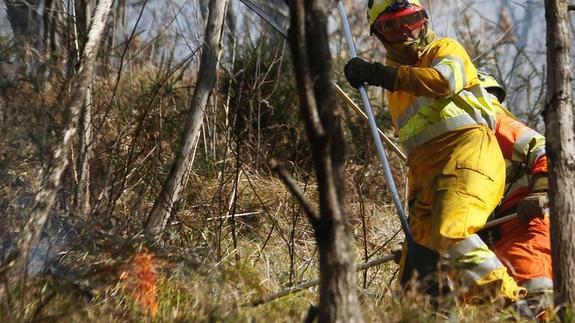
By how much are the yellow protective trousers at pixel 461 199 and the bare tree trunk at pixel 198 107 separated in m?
1.50

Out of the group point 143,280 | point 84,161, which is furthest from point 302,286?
point 84,161

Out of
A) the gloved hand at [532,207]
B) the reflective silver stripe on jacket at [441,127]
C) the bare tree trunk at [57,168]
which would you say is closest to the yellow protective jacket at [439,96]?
the reflective silver stripe on jacket at [441,127]

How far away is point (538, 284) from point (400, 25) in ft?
4.82

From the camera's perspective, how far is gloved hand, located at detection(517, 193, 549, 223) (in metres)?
5.09

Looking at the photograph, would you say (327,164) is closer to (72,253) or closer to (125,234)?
(72,253)

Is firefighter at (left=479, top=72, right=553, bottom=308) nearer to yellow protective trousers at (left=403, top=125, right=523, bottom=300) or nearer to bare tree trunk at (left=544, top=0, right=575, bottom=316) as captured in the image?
yellow protective trousers at (left=403, top=125, right=523, bottom=300)

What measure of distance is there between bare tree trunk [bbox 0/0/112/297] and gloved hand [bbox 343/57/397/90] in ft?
4.26

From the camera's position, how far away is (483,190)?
495 cm

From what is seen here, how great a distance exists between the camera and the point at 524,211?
514cm

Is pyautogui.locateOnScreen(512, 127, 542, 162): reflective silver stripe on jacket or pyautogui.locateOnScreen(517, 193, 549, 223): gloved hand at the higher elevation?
pyautogui.locateOnScreen(512, 127, 542, 162): reflective silver stripe on jacket

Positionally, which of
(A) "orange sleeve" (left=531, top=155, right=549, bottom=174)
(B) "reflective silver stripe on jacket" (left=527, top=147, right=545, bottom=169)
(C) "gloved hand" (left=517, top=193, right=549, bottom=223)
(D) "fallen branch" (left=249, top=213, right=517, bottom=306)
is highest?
(B) "reflective silver stripe on jacket" (left=527, top=147, right=545, bottom=169)

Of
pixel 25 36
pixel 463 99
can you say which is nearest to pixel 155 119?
pixel 25 36

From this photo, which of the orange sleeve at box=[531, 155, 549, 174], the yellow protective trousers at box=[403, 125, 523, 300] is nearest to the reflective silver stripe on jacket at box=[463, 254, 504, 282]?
the yellow protective trousers at box=[403, 125, 523, 300]

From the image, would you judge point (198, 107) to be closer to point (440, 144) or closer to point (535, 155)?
point (440, 144)
